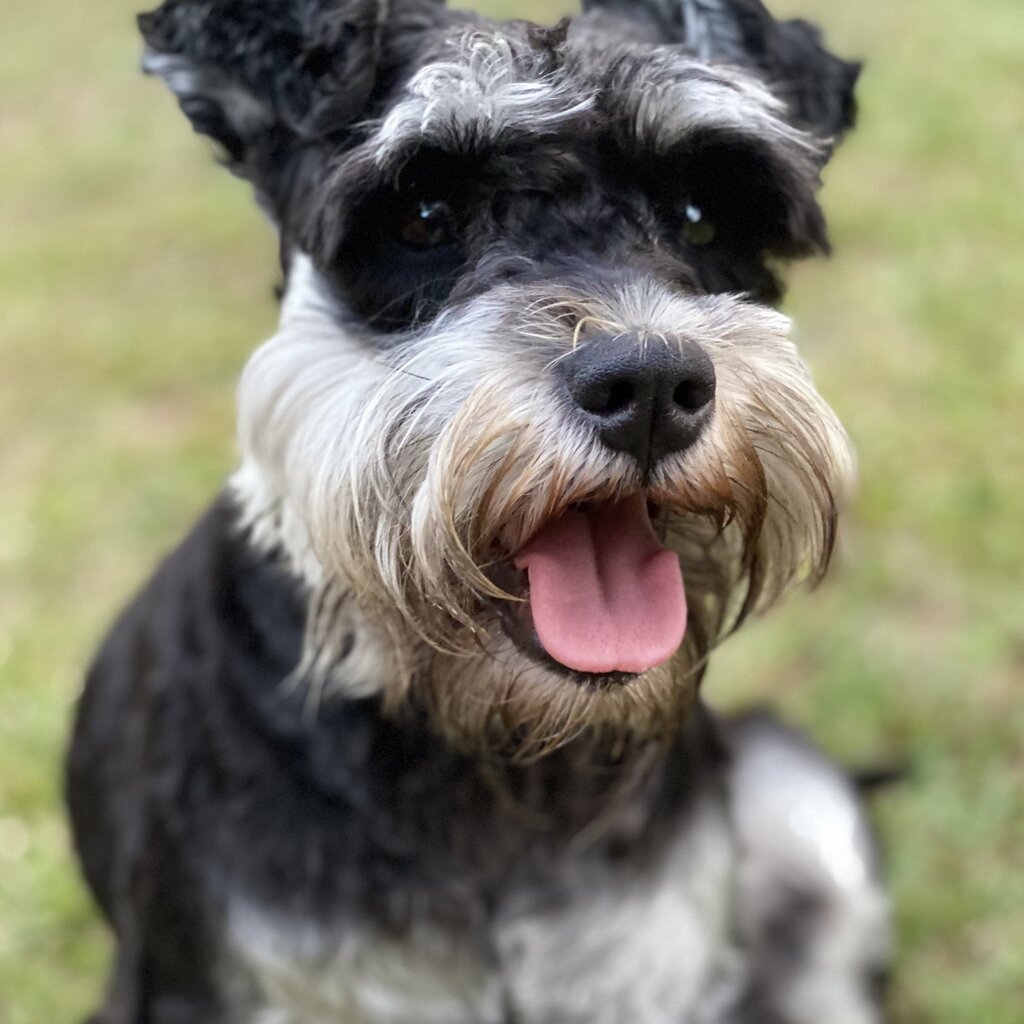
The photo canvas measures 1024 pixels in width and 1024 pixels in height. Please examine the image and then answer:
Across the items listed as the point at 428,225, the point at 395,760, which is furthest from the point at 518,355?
the point at 395,760

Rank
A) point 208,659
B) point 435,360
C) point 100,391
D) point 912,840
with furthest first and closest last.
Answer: point 100,391, point 912,840, point 208,659, point 435,360

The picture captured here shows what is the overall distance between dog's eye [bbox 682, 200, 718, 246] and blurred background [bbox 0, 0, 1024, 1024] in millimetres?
1325

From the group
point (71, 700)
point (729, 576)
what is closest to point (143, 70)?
point (729, 576)

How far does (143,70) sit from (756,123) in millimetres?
1012

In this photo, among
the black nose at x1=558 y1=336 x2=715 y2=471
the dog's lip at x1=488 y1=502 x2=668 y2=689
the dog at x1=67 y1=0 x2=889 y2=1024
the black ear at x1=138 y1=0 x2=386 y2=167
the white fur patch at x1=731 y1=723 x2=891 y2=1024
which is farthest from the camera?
the white fur patch at x1=731 y1=723 x2=891 y2=1024

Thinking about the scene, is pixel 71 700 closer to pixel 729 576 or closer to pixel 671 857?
pixel 671 857

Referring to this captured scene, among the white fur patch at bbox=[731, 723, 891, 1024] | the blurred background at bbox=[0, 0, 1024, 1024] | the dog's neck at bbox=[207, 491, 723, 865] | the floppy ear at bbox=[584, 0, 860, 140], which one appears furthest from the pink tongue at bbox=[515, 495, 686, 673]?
the blurred background at bbox=[0, 0, 1024, 1024]

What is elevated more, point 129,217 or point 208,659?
point 208,659

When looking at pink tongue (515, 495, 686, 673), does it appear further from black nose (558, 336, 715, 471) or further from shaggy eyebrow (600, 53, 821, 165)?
shaggy eyebrow (600, 53, 821, 165)

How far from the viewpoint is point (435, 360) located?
189 cm

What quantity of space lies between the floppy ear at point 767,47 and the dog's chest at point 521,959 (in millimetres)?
1355

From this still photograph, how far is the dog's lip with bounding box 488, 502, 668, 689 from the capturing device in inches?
76.9

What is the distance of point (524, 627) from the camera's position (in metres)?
1.99

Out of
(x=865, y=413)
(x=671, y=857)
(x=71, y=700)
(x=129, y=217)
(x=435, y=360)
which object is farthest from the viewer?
(x=129, y=217)
